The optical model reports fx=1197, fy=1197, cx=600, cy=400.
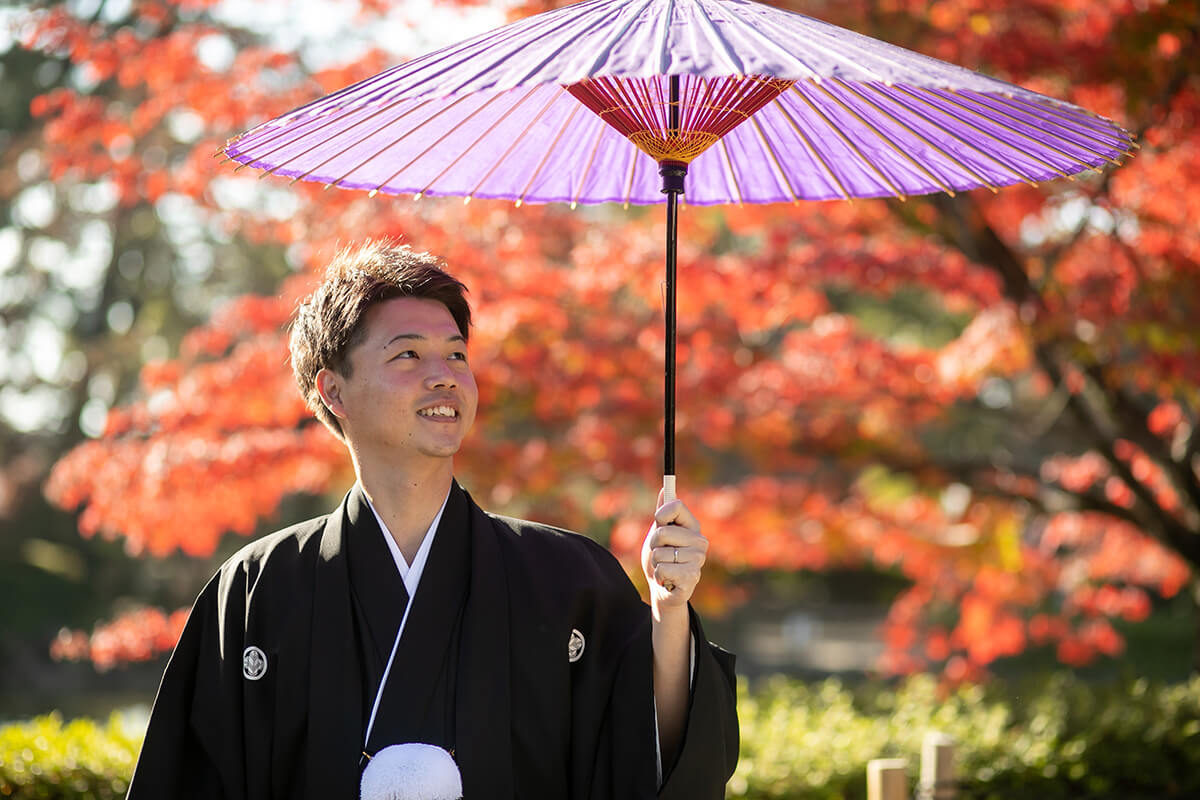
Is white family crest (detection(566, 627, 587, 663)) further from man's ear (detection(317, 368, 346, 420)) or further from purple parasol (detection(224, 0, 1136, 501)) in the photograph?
man's ear (detection(317, 368, 346, 420))

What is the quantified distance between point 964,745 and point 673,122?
3.01 meters

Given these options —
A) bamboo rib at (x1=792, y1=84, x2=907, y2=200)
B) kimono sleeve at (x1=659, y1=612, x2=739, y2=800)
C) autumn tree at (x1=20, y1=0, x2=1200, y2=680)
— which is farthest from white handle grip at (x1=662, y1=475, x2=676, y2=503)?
autumn tree at (x1=20, y1=0, x2=1200, y2=680)

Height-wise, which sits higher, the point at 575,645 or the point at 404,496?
the point at 404,496

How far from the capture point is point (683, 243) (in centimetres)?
552

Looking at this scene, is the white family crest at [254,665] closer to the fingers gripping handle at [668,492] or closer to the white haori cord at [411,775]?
the white haori cord at [411,775]

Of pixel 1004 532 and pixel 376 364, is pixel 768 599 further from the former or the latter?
pixel 376 364

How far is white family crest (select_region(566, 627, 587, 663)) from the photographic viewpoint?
2.17m

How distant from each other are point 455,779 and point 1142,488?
433cm

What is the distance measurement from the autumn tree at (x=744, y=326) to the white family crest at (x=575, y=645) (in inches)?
95.0

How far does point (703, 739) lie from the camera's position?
2.08 meters

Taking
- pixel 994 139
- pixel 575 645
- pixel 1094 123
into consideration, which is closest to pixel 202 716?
pixel 575 645

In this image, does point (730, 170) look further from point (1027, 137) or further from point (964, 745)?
point (964, 745)

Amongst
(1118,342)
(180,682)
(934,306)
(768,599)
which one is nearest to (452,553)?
(180,682)

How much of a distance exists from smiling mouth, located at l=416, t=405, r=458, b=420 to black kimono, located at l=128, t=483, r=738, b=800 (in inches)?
8.6
